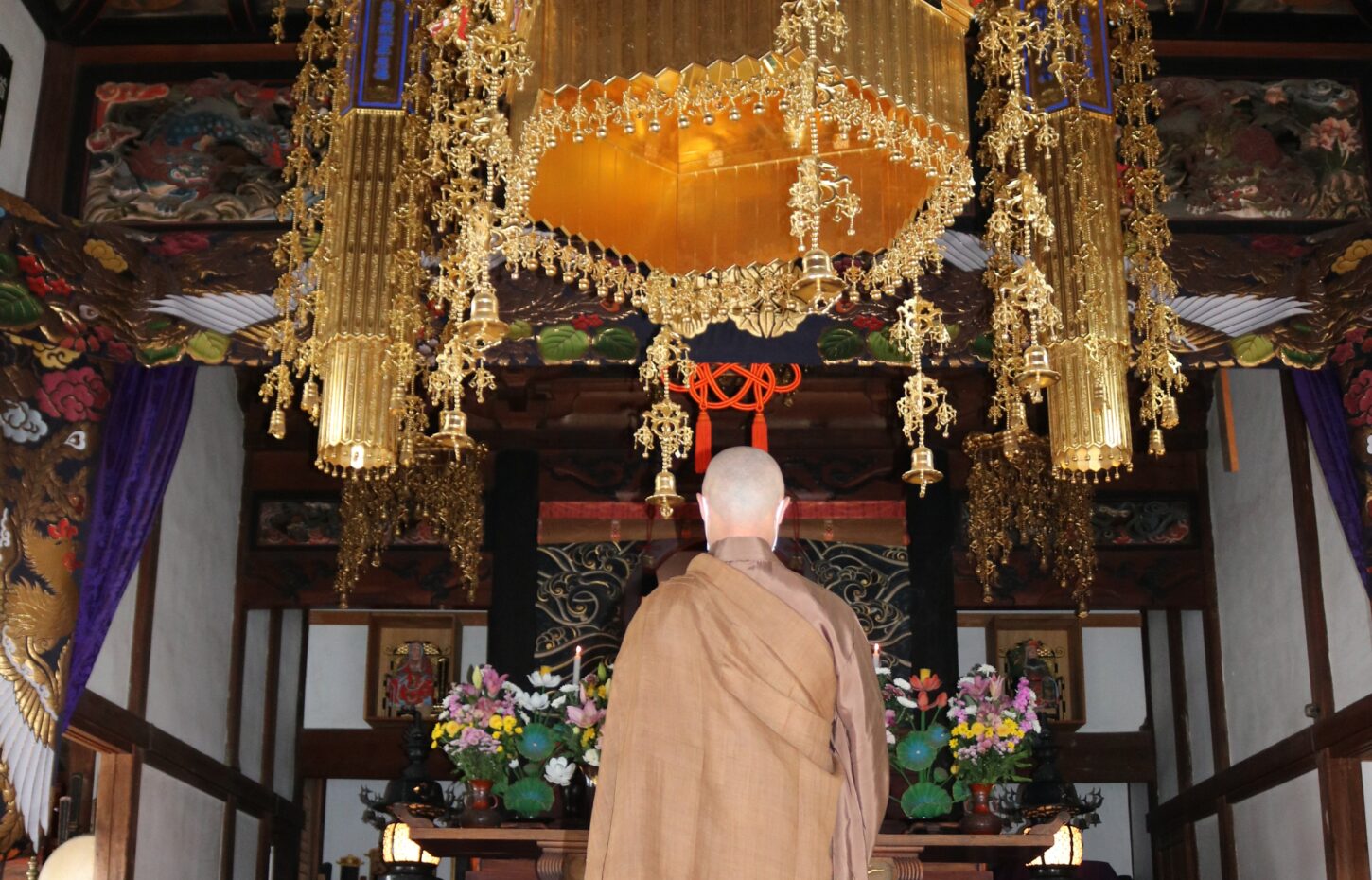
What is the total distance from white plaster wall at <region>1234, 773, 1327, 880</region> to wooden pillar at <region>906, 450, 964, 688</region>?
1404 mm

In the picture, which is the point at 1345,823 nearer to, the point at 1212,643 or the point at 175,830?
the point at 1212,643

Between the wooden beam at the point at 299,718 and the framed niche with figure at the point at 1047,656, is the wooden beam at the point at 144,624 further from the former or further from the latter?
the framed niche with figure at the point at 1047,656

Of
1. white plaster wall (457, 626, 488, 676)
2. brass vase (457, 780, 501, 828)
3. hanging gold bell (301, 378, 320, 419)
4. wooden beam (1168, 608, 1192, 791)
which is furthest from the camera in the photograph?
white plaster wall (457, 626, 488, 676)

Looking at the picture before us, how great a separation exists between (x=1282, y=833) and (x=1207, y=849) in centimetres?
126

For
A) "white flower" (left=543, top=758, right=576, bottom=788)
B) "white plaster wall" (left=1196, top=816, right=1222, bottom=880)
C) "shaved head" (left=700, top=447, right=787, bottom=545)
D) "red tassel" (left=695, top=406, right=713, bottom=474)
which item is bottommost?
"white plaster wall" (left=1196, top=816, right=1222, bottom=880)

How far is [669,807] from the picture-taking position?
244 centimetres

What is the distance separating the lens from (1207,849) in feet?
25.0

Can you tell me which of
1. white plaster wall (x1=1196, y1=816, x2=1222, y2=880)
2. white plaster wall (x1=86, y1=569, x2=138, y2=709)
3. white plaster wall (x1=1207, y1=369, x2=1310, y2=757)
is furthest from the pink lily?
white plaster wall (x1=1196, y1=816, x2=1222, y2=880)

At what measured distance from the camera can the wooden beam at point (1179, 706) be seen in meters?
8.07

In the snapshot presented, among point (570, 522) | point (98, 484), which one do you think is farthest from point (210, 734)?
point (98, 484)

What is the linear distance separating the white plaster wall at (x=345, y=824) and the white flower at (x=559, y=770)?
5.83 meters

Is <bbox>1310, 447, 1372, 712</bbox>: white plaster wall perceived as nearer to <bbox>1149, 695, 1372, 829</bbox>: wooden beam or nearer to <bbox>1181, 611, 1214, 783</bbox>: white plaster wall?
<bbox>1149, 695, 1372, 829</bbox>: wooden beam

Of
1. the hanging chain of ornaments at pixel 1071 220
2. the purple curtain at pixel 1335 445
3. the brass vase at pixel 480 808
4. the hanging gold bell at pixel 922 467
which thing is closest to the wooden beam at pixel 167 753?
the brass vase at pixel 480 808

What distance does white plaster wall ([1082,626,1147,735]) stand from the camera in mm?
9617
